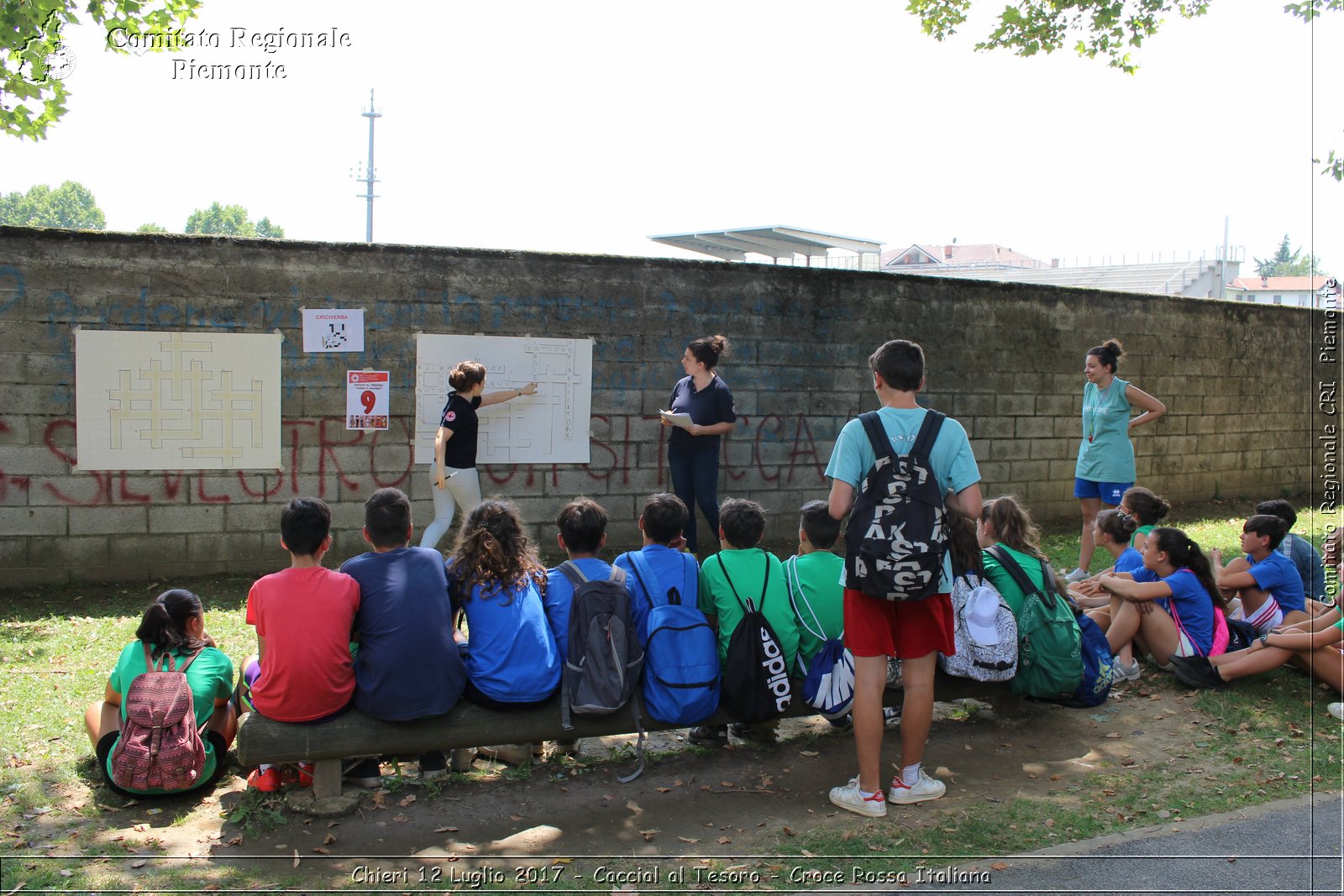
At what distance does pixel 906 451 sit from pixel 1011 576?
1368 millimetres

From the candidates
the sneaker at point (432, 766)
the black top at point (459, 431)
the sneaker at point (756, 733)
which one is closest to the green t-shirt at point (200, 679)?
the sneaker at point (432, 766)

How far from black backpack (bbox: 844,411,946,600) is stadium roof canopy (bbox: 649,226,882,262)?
7.46 metres

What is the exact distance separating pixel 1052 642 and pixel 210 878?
3603mm

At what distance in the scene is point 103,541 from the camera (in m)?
7.19

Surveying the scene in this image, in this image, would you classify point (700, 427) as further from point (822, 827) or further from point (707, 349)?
point (822, 827)

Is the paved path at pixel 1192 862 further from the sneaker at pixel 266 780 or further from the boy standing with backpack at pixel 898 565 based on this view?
the sneaker at pixel 266 780

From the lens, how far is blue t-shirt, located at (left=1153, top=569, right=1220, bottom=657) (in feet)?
17.9

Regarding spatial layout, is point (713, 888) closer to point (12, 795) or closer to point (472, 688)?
point (472, 688)

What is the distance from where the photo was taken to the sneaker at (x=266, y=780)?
160 inches

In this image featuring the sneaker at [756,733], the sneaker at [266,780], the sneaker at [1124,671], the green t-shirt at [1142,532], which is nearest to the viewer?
the sneaker at [266,780]

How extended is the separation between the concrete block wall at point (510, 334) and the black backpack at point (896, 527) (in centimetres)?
464

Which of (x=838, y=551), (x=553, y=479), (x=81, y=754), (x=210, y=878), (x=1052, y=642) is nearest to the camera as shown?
(x=210, y=878)

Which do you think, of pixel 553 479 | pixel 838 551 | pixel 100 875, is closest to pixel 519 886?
pixel 100 875

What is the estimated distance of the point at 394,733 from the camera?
13.1ft
